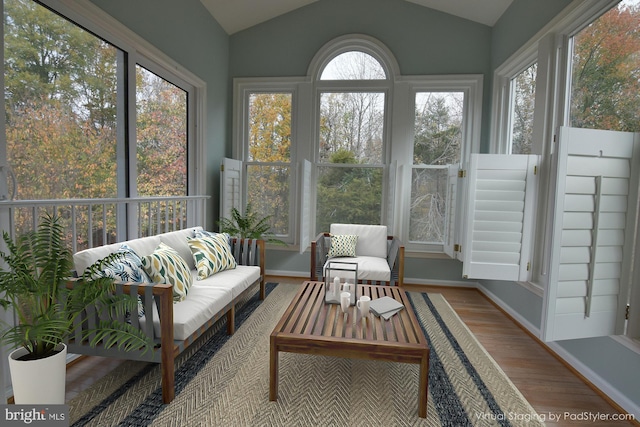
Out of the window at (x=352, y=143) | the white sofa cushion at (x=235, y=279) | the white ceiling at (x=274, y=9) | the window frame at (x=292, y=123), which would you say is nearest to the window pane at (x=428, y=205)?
the window at (x=352, y=143)

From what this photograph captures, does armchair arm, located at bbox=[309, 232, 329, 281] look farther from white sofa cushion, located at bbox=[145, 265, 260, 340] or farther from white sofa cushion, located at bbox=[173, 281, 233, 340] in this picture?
white sofa cushion, located at bbox=[173, 281, 233, 340]

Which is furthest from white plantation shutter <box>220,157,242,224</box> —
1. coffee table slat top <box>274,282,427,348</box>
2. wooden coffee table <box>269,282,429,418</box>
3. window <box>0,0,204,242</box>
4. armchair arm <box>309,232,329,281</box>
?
wooden coffee table <box>269,282,429,418</box>

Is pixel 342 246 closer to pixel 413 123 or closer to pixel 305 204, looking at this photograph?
pixel 305 204

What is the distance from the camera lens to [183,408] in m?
1.75

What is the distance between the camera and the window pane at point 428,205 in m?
4.18

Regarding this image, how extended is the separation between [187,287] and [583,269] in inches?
96.5

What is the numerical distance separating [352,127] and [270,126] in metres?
1.10

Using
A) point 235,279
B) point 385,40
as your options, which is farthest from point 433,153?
point 235,279

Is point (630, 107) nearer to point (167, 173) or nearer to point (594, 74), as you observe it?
point (594, 74)

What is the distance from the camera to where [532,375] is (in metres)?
2.20

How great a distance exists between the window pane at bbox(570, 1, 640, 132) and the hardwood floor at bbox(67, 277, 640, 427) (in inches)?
64.0

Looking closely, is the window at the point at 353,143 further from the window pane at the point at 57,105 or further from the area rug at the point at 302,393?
the area rug at the point at 302,393

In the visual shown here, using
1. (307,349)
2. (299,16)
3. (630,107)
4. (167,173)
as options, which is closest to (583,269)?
(630,107)

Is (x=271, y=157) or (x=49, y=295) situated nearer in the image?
(x=49, y=295)
